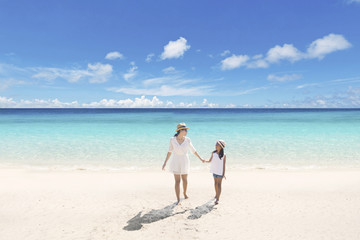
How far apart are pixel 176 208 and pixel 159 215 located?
0.61 meters

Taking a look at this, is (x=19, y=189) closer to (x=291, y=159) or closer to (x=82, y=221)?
(x=82, y=221)

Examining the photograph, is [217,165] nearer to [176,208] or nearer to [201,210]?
[201,210]

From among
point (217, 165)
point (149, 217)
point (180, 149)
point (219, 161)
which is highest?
point (180, 149)

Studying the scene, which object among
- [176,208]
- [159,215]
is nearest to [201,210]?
[176,208]

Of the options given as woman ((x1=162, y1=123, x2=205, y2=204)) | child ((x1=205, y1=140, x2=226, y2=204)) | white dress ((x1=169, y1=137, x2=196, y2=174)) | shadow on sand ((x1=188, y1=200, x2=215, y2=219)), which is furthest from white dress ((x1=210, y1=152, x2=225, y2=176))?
shadow on sand ((x1=188, y1=200, x2=215, y2=219))

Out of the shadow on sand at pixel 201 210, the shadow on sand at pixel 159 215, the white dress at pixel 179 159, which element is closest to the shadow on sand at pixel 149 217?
the shadow on sand at pixel 159 215

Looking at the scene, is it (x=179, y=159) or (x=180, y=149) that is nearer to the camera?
(x=180, y=149)

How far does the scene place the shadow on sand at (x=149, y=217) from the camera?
4.89 m

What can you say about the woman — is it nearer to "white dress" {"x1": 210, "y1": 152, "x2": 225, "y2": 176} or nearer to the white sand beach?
"white dress" {"x1": 210, "y1": 152, "x2": 225, "y2": 176}

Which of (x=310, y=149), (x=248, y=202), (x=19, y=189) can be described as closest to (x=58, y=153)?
(x=19, y=189)

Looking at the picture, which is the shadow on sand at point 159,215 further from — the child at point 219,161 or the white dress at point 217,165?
the white dress at point 217,165

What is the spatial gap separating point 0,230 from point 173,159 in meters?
4.31

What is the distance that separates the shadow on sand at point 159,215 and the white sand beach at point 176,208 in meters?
0.02

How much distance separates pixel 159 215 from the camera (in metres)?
5.38
